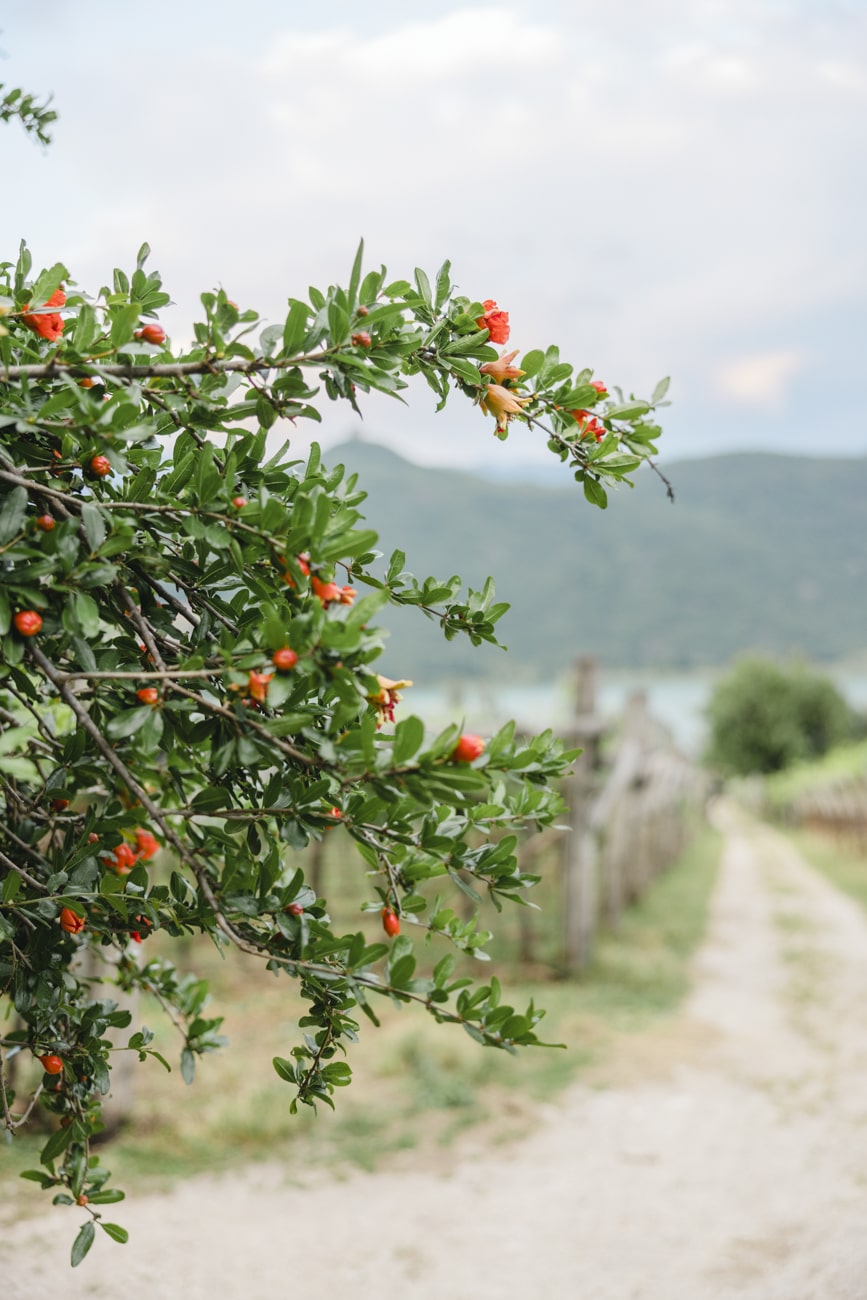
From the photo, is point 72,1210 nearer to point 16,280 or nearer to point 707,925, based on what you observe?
point 16,280

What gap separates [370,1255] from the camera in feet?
12.4

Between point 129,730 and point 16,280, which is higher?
point 16,280

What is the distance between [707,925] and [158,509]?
11313mm

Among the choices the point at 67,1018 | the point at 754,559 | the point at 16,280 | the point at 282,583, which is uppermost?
the point at 754,559

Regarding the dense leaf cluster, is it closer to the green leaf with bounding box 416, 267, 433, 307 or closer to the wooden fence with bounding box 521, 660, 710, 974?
the green leaf with bounding box 416, 267, 433, 307

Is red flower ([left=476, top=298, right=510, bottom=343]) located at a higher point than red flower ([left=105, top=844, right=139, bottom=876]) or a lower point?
higher

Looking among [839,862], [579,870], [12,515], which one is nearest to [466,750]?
[12,515]

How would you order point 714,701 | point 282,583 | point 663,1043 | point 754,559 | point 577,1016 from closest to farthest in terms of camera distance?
1. point 282,583
2. point 663,1043
3. point 577,1016
4. point 714,701
5. point 754,559

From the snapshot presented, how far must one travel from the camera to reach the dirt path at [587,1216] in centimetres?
350

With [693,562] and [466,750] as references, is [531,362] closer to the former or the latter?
[466,750]

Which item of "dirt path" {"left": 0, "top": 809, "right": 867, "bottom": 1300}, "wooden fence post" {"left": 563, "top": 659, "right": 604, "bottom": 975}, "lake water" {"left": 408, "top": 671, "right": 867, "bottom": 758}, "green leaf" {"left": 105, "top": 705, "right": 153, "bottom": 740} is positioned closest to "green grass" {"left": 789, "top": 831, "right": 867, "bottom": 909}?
"lake water" {"left": 408, "top": 671, "right": 867, "bottom": 758}

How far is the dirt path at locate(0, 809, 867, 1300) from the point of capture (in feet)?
11.5

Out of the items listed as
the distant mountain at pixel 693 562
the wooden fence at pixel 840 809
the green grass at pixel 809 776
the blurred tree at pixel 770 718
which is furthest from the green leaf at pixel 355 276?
the distant mountain at pixel 693 562

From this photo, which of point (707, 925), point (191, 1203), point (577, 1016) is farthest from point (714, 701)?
point (191, 1203)
